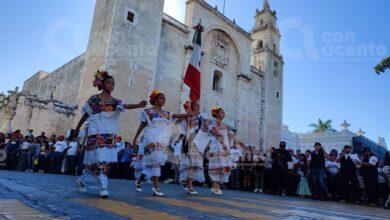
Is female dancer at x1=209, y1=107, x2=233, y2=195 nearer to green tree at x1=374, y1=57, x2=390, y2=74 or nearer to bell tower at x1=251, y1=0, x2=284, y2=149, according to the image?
green tree at x1=374, y1=57, x2=390, y2=74

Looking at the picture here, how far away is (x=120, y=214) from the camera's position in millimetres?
2643

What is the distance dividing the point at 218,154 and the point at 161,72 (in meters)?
14.9

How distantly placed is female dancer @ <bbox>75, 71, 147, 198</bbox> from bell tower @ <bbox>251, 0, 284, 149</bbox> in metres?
24.9

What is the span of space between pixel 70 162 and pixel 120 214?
1024cm

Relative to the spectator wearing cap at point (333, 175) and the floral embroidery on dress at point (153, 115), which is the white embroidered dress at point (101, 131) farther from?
the spectator wearing cap at point (333, 175)

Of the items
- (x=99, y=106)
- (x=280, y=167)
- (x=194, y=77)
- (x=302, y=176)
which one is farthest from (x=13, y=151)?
(x=302, y=176)

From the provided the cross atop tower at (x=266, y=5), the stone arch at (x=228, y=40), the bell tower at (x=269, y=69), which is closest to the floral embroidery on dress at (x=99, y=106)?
the stone arch at (x=228, y=40)

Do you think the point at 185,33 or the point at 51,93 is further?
the point at 51,93

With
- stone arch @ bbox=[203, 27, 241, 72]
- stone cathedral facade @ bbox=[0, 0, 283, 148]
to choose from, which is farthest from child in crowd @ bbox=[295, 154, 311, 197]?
stone arch @ bbox=[203, 27, 241, 72]

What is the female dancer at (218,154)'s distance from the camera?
671 cm

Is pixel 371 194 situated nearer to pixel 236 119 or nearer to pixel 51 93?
pixel 236 119

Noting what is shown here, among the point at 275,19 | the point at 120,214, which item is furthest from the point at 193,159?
the point at 275,19

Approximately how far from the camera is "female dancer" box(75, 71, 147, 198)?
435 centimetres

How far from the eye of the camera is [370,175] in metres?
9.03
